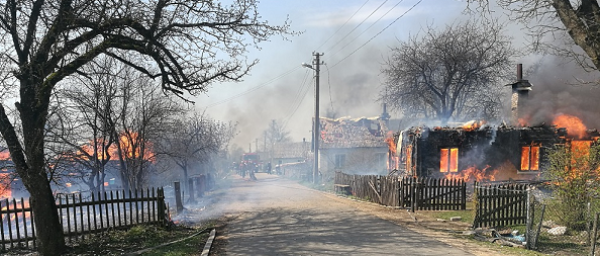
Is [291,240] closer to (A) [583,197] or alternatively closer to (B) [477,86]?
(A) [583,197]

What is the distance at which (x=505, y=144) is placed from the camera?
21.6 metres

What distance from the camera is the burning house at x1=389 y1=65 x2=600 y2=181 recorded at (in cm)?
2122

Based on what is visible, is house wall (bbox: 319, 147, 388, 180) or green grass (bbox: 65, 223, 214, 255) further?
house wall (bbox: 319, 147, 388, 180)

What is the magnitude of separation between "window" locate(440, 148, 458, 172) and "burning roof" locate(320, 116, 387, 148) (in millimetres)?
16094

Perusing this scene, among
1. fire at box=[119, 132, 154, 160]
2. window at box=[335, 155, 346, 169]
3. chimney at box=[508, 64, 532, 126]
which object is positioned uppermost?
chimney at box=[508, 64, 532, 126]

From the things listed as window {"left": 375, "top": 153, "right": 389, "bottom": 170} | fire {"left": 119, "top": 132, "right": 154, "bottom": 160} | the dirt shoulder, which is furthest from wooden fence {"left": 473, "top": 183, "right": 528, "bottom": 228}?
window {"left": 375, "top": 153, "right": 389, "bottom": 170}

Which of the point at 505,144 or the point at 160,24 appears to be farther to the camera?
the point at 505,144

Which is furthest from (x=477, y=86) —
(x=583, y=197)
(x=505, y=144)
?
(x=583, y=197)

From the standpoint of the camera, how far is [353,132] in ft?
129

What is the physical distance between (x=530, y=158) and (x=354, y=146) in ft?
58.8

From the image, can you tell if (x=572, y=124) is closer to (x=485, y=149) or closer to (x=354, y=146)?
(x=485, y=149)

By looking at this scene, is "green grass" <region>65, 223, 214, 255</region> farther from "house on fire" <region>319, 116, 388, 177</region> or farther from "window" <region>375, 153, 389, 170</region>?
"window" <region>375, 153, 389, 170</region>

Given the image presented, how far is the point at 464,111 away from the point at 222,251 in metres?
28.9

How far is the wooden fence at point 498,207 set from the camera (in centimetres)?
1115
